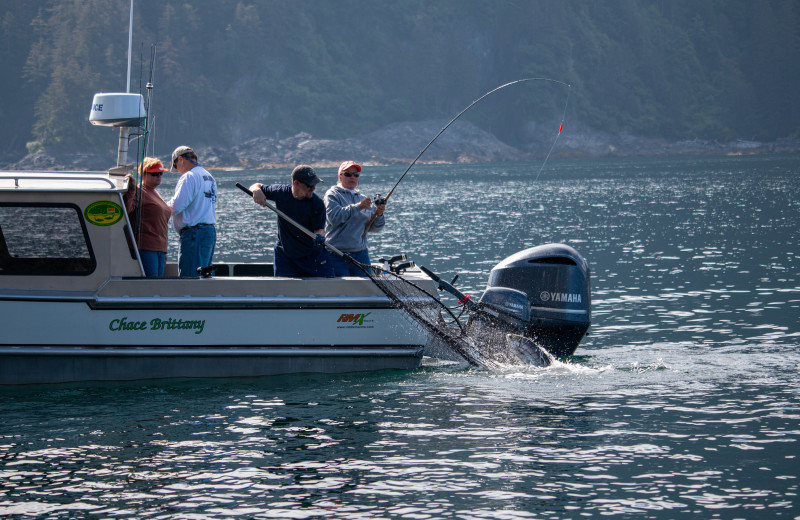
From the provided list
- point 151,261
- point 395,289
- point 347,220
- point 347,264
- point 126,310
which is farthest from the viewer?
point 347,264

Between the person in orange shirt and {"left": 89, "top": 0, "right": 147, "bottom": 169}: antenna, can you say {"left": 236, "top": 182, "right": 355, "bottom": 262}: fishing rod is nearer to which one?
the person in orange shirt

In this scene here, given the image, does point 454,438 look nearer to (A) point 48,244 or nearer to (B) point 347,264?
(B) point 347,264

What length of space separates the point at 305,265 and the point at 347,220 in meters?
0.66

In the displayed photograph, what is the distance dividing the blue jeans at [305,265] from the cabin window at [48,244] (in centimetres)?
175

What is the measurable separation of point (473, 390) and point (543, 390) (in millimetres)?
668

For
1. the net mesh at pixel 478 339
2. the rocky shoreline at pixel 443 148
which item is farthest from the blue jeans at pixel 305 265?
the rocky shoreline at pixel 443 148

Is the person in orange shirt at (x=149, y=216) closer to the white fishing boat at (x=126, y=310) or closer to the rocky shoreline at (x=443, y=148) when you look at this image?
the white fishing boat at (x=126, y=310)

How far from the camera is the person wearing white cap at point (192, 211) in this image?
9.70m

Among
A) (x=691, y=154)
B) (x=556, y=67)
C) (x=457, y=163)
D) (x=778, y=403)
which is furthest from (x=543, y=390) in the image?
(x=556, y=67)

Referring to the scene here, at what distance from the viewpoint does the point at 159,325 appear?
9219 mm

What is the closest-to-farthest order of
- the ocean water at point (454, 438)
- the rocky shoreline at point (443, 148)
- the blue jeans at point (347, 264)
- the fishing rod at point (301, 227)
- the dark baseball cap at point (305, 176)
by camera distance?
the ocean water at point (454, 438) < the fishing rod at point (301, 227) < the dark baseball cap at point (305, 176) < the blue jeans at point (347, 264) < the rocky shoreline at point (443, 148)

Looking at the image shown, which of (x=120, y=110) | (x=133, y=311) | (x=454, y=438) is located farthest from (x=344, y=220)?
(x=454, y=438)

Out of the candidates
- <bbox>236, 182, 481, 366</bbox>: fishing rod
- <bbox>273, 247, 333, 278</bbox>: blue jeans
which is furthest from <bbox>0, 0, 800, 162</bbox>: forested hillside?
<bbox>236, 182, 481, 366</bbox>: fishing rod

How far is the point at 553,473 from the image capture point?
24.1 ft
